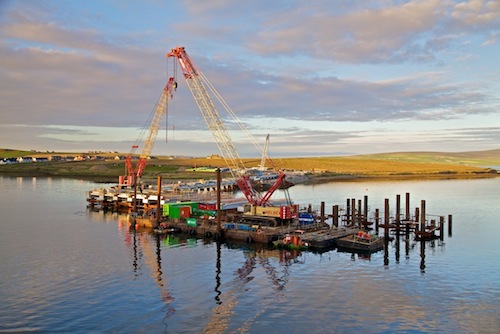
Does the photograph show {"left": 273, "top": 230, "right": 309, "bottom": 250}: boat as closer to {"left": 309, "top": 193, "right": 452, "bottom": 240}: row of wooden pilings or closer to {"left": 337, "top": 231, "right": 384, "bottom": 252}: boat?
{"left": 337, "top": 231, "right": 384, "bottom": 252}: boat

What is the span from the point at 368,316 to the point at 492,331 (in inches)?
263

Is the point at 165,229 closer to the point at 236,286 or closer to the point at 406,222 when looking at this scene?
the point at 236,286

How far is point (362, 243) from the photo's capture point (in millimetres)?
45250

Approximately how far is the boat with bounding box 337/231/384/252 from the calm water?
123 centimetres

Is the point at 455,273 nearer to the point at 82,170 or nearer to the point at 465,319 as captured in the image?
the point at 465,319

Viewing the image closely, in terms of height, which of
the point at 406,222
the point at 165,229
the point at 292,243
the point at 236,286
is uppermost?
the point at 406,222

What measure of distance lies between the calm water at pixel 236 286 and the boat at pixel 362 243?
1230 mm

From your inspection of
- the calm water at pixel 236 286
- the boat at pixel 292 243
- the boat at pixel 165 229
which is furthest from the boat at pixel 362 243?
the boat at pixel 165 229

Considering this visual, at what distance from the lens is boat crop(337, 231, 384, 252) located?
45.2 meters

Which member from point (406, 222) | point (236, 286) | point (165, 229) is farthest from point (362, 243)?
point (165, 229)

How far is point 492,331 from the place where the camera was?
25.8 m

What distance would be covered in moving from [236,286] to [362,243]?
16535 millimetres

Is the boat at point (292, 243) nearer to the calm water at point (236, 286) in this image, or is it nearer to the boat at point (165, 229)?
the calm water at point (236, 286)

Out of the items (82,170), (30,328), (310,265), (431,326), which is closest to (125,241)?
(310,265)
